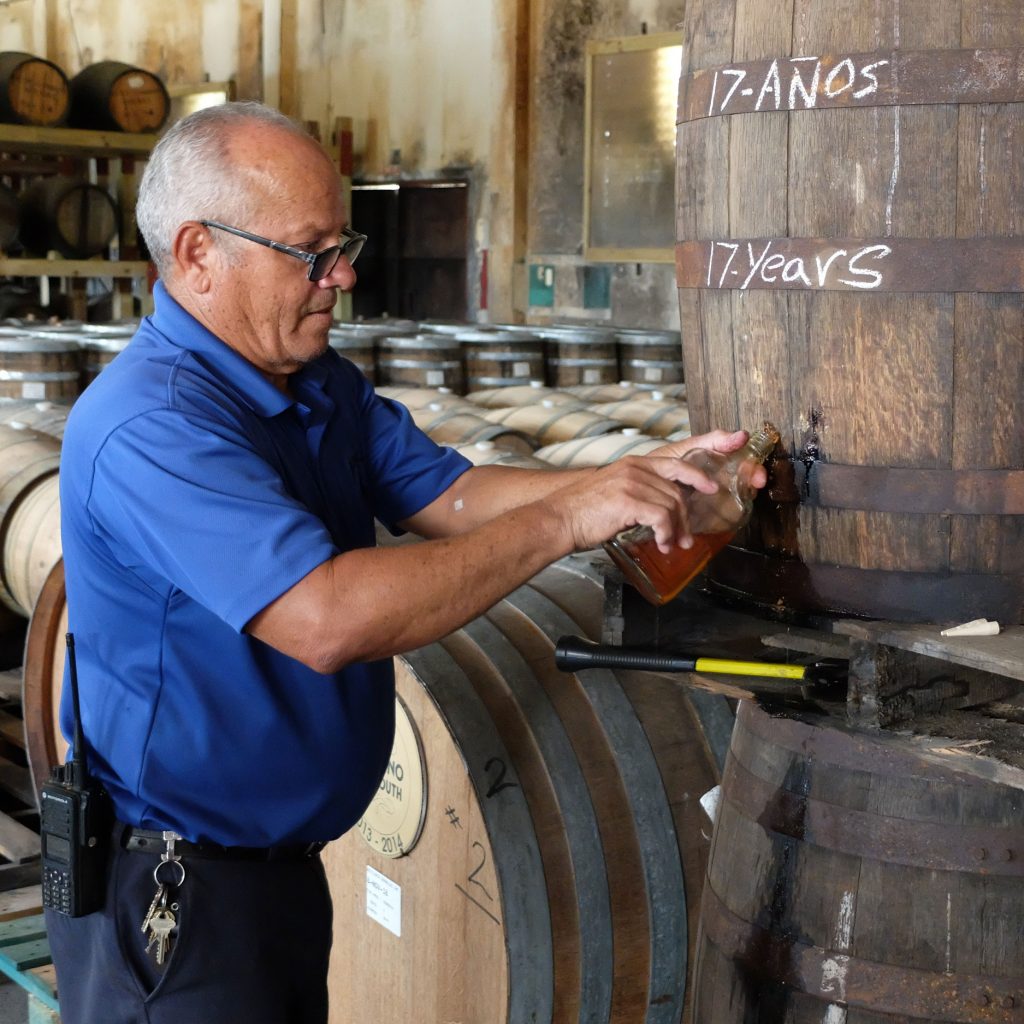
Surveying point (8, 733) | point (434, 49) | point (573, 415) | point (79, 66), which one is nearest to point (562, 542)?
point (573, 415)

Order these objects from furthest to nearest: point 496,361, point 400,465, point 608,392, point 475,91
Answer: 1. point 475,91
2. point 496,361
3. point 608,392
4. point 400,465

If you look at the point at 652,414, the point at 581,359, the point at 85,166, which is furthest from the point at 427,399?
the point at 85,166

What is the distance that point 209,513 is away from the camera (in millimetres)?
1722

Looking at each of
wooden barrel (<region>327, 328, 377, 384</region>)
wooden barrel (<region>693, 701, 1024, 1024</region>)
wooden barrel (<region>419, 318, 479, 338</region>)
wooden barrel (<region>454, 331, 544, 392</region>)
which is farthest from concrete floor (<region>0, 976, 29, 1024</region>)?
wooden barrel (<region>419, 318, 479, 338</region>)

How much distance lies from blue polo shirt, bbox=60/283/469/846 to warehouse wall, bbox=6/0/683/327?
884cm

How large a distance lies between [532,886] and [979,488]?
1.01 m

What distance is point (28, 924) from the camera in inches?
153

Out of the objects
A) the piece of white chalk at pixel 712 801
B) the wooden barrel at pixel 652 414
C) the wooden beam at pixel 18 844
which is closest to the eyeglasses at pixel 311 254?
the piece of white chalk at pixel 712 801

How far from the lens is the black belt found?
1.99 meters

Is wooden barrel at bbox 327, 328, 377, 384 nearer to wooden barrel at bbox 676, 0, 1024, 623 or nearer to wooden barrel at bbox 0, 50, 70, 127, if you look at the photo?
wooden barrel at bbox 0, 50, 70, 127

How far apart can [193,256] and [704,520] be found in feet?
2.54

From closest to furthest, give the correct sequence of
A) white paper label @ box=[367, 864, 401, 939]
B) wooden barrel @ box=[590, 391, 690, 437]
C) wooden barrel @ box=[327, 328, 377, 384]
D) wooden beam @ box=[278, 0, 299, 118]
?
white paper label @ box=[367, 864, 401, 939] < wooden barrel @ box=[590, 391, 690, 437] < wooden barrel @ box=[327, 328, 377, 384] < wooden beam @ box=[278, 0, 299, 118]

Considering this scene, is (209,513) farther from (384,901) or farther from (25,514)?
(25,514)

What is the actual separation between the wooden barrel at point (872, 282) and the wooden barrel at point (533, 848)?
626 mm
